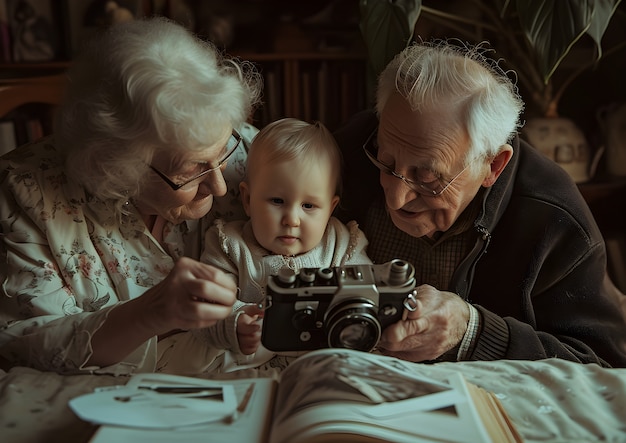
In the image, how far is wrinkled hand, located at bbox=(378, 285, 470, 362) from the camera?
1048 mm

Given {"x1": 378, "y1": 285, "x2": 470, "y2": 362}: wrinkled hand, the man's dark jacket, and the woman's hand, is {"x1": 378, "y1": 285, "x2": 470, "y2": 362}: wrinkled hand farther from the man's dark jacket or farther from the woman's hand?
the woman's hand

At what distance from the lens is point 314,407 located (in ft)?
2.49

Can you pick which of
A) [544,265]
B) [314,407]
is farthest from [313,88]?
[314,407]

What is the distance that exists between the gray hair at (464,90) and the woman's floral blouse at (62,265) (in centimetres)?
57

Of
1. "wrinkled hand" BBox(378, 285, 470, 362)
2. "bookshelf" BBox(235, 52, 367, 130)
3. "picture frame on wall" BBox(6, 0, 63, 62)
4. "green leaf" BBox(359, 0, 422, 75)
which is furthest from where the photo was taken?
"bookshelf" BBox(235, 52, 367, 130)

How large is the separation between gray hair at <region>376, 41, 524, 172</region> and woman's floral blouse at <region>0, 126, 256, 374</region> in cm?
57

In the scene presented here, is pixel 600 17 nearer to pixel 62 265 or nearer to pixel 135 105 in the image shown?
pixel 135 105

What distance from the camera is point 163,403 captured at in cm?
81

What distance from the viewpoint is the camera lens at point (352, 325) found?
0.92 m

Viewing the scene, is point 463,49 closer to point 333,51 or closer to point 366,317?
point 366,317

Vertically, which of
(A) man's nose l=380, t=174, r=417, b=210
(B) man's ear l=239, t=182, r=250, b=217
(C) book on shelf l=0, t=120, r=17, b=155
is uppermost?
(A) man's nose l=380, t=174, r=417, b=210

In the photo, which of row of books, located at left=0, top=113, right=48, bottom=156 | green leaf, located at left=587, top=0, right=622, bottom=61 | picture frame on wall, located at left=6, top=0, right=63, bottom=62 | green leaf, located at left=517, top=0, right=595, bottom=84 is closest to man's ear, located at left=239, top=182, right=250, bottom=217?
green leaf, located at left=517, top=0, right=595, bottom=84

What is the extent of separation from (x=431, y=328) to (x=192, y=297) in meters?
0.41

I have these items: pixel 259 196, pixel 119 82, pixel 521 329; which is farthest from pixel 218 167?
pixel 521 329
